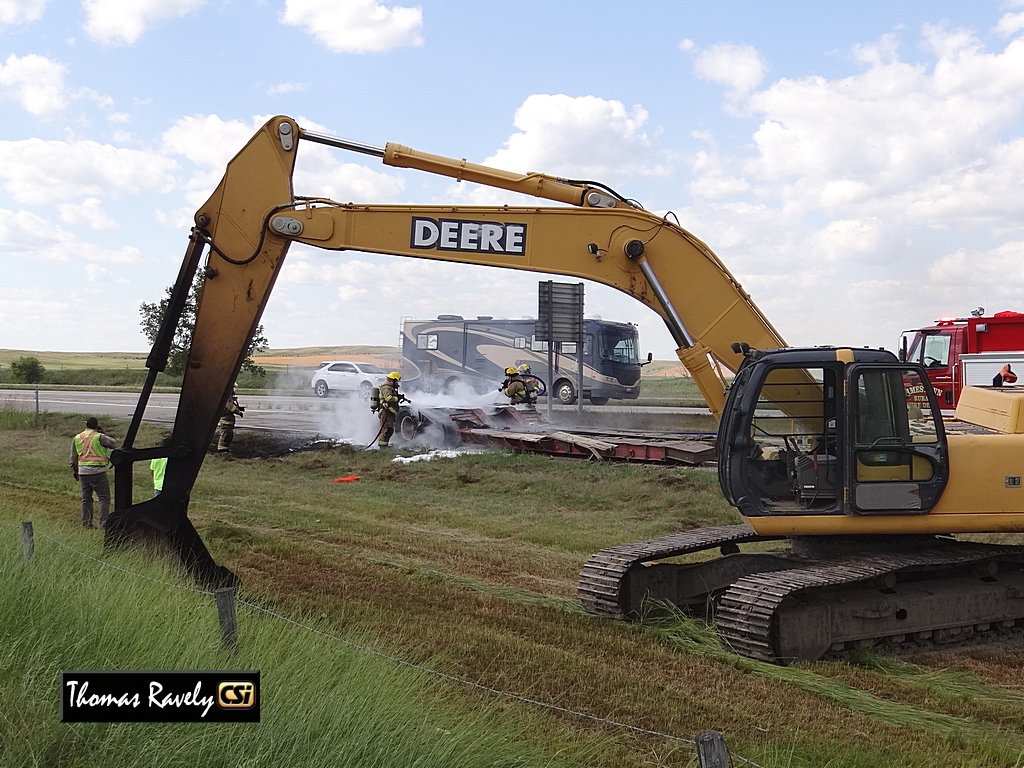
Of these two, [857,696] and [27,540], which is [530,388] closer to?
[27,540]

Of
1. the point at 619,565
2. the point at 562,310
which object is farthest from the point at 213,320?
the point at 562,310

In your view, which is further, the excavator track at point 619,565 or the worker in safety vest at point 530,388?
the worker in safety vest at point 530,388

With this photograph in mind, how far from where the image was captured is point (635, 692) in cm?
667

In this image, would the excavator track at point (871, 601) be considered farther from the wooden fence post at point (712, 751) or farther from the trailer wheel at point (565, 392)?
the trailer wheel at point (565, 392)

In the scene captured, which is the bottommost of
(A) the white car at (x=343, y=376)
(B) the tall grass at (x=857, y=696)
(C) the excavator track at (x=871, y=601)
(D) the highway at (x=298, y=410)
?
(B) the tall grass at (x=857, y=696)

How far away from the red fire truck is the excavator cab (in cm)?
1541

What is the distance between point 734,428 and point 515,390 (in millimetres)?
16201

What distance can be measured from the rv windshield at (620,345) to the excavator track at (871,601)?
94.0ft

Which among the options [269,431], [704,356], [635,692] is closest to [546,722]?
[635,692]

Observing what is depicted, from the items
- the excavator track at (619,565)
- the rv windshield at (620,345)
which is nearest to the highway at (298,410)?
the rv windshield at (620,345)

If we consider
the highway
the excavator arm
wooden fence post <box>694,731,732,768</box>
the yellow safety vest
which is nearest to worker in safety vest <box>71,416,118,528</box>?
the yellow safety vest

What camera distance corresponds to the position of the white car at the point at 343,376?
4269 cm

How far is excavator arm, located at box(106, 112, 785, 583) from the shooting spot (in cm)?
885

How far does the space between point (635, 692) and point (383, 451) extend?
1529cm
